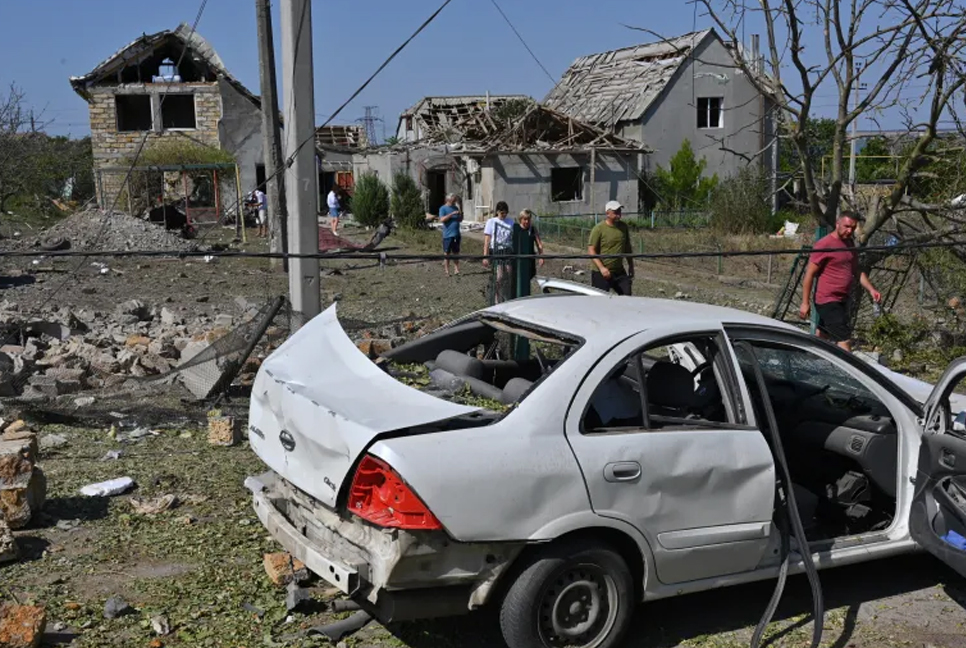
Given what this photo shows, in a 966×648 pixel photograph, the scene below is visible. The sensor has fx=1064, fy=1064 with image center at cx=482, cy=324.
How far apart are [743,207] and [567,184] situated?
7.63 m

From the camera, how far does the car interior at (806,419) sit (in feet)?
15.4

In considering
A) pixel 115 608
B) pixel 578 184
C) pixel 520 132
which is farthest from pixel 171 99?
pixel 115 608

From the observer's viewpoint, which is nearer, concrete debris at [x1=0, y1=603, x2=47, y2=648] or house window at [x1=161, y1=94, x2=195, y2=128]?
concrete debris at [x1=0, y1=603, x2=47, y2=648]

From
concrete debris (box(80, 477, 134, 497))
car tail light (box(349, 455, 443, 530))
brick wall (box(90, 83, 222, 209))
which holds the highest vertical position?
brick wall (box(90, 83, 222, 209))

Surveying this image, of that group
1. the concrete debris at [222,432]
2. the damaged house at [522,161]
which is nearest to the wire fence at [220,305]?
the concrete debris at [222,432]

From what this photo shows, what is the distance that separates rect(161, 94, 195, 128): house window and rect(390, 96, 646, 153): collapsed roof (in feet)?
32.2

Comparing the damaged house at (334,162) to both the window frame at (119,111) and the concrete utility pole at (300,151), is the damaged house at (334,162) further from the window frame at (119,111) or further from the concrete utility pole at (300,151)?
the concrete utility pole at (300,151)

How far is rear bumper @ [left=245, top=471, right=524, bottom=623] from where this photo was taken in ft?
13.3

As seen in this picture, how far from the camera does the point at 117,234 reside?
27.8 metres

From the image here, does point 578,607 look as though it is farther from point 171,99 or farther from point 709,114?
point 171,99

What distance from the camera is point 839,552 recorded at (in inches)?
196

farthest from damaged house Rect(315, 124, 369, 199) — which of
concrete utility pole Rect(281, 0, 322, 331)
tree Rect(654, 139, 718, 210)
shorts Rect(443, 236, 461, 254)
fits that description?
concrete utility pole Rect(281, 0, 322, 331)

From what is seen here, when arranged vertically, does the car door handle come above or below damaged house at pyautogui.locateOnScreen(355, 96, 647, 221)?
below

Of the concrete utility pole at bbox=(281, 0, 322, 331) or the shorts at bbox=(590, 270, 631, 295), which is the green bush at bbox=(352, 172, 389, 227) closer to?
the shorts at bbox=(590, 270, 631, 295)
